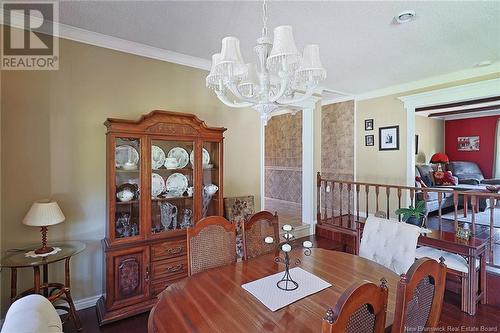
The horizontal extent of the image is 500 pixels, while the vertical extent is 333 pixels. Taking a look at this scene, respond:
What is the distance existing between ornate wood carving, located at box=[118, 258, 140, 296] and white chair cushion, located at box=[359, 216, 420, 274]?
79.3 inches

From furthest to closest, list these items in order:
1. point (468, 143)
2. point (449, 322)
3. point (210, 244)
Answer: point (468, 143) < point (449, 322) < point (210, 244)

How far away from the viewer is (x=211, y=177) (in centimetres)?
307

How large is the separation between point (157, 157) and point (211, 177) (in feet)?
2.14

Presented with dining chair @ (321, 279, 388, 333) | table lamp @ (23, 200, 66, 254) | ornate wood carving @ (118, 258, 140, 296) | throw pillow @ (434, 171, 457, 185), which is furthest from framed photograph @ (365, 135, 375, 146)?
table lamp @ (23, 200, 66, 254)

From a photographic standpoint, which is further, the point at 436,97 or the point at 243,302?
the point at 436,97

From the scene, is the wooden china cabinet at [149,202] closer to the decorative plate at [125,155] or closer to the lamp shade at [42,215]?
the decorative plate at [125,155]

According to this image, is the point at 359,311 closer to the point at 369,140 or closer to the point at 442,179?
the point at 369,140

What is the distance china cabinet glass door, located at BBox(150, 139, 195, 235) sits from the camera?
2.68 m

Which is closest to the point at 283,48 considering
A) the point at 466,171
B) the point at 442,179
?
the point at 442,179

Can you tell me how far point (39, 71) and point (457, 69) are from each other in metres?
5.09

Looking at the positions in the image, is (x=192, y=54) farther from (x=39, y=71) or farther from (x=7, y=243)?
(x=7, y=243)

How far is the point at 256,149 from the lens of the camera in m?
3.80

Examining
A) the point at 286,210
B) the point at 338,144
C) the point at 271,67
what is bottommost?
the point at 286,210

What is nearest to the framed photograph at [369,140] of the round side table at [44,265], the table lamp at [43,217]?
the round side table at [44,265]
